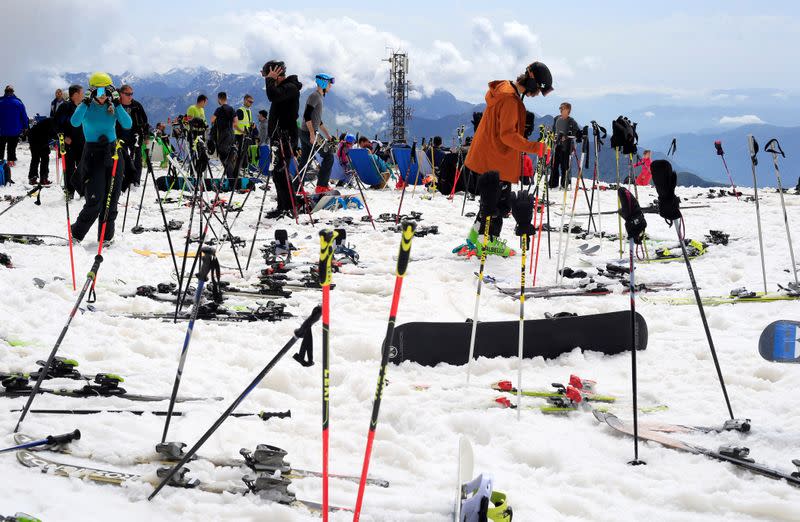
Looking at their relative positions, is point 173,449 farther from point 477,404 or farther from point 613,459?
point 613,459

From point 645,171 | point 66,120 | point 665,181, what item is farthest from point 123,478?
point 645,171

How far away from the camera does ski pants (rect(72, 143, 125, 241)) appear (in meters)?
7.50

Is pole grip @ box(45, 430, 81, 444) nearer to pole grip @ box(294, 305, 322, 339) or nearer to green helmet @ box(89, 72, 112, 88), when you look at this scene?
pole grip @ box(294, 305, 322, 339)

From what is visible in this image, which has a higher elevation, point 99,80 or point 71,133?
point 99,80

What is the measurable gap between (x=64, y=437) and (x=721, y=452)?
9.81ft

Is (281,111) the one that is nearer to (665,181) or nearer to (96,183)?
(96,183)

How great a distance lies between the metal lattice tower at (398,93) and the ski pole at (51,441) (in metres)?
46.7

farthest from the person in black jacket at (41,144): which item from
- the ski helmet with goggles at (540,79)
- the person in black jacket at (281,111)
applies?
the ski helmet with goggles at (540,79)

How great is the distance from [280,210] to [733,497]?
873 centimetres

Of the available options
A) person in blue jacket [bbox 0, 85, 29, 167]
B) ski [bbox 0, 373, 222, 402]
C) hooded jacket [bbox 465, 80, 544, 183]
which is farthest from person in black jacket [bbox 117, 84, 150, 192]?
ski [bbox 0, 373, 222, 402]

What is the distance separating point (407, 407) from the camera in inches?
143

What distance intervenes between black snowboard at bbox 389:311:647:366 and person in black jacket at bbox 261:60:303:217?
220 inches

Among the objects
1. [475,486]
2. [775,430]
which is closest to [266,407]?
[475,486]

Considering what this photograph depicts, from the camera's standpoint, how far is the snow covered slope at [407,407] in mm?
2660
